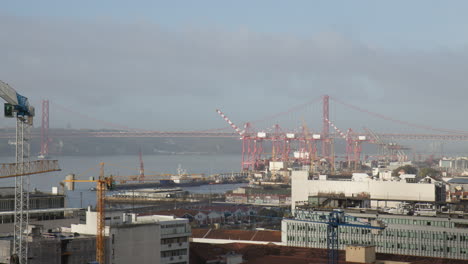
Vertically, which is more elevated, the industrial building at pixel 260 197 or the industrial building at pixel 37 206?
the industrial building at pixel 37 206

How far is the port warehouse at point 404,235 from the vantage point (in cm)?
2262

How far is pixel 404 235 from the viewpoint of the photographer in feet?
76.4

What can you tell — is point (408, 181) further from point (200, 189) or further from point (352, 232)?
point (200, 189)

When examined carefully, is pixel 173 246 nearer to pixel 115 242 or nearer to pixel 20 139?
pixel 115 242

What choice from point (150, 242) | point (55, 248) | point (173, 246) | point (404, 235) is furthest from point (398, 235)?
point (55, 248)

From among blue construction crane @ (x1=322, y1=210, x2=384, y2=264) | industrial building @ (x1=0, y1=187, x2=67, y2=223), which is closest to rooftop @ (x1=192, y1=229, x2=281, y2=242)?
blue construction crane @ (x1=322, y1=210, x2=384, y2=264)

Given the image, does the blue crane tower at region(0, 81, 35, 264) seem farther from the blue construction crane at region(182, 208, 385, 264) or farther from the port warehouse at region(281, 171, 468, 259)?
the port warehouse at region(281, 171, 468, 259)

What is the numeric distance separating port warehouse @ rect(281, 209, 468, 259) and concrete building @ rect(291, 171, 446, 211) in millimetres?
6572

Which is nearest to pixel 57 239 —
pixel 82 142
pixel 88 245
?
pixel 88 245

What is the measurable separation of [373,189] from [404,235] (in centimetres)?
892

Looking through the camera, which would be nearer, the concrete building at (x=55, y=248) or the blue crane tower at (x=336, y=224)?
the concrete building at (x=55, y=248)

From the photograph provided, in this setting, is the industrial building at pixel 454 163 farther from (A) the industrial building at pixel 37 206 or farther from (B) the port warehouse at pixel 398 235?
(A) the industrial building at pixel 37 206

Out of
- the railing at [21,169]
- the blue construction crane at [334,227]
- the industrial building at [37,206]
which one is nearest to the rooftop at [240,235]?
the blue construction crane at [334,227]

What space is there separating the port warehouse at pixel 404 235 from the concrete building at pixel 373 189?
657cm
